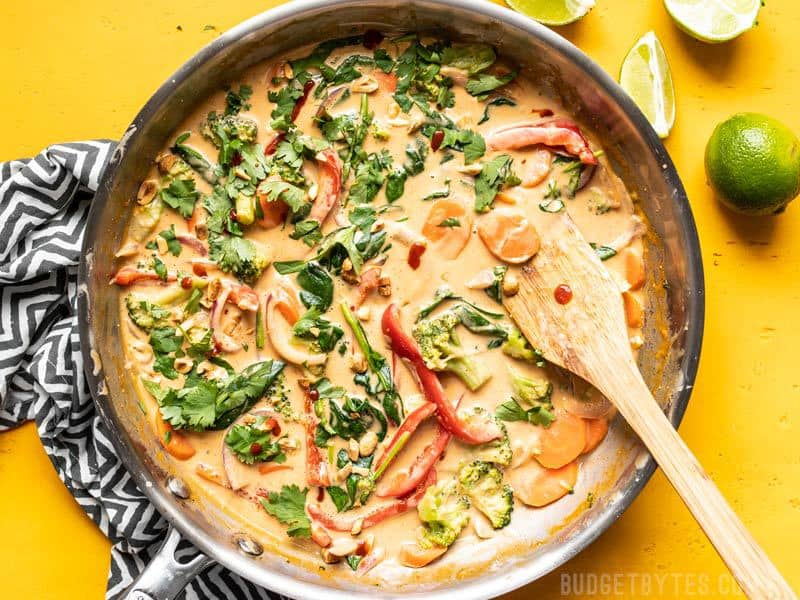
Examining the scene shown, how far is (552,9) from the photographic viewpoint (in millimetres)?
3303

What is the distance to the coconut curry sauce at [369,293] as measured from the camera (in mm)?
3219

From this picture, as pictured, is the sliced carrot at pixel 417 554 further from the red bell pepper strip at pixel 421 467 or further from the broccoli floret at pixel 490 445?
the broccoli floret at pixel 490 445

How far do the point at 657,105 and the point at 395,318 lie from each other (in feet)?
4.75

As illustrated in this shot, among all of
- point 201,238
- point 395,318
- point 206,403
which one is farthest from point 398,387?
point 201,238

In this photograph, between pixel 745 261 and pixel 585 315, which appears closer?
pixel 585 315

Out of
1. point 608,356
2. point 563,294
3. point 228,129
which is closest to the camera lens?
point 608,356

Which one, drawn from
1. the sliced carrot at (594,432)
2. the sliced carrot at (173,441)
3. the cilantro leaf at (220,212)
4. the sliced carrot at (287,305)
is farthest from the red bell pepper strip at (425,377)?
the sliced carrot at (173,441)

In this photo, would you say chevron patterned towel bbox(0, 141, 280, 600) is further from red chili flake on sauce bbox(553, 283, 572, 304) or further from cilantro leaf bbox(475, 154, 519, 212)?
red chili flake on sauce bbox(553, 283, 572, 304)

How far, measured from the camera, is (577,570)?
3.41 m

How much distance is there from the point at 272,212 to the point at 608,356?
1460 mm

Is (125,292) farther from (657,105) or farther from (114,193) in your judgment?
(657,105)

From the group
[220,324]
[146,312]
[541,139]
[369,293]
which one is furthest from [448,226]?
[146,312]

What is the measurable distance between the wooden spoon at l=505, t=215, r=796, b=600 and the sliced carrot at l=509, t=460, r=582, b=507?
0.51 metres

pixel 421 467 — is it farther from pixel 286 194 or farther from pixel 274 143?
pixel 274 143
